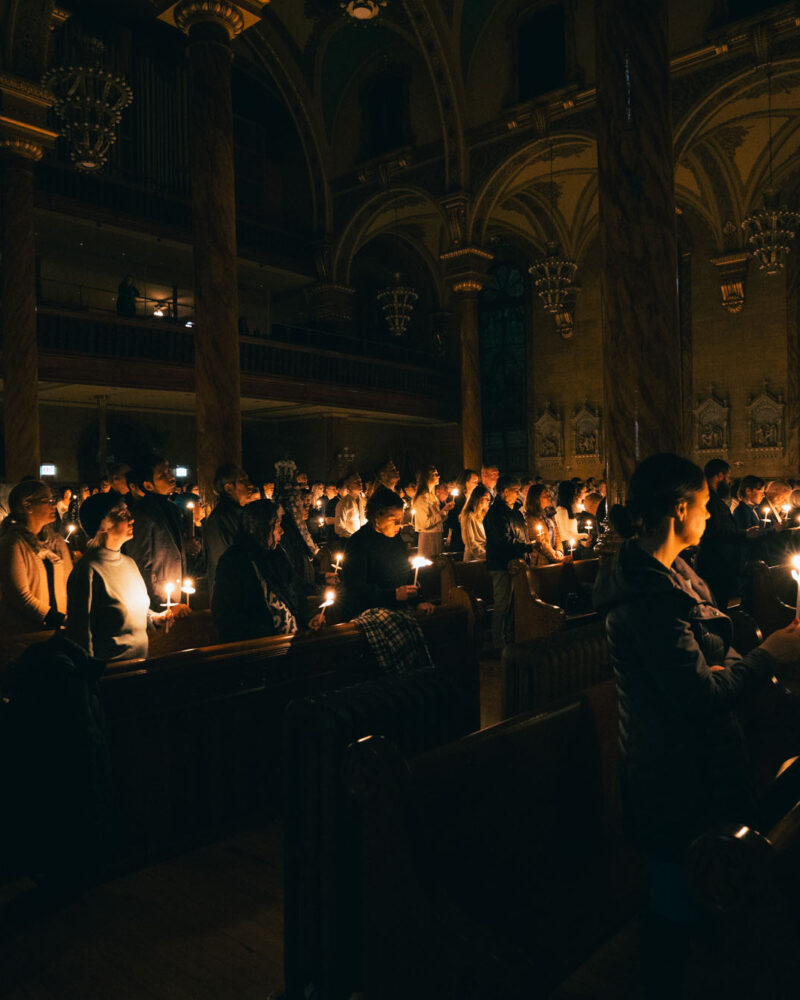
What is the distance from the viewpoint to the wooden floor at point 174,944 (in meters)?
2.53

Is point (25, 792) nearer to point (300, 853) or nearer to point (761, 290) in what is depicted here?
point (300, 853)

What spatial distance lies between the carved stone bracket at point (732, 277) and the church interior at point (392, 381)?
65mm

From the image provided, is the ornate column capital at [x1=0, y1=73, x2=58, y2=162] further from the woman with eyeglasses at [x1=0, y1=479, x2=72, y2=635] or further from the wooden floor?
the wooden floor

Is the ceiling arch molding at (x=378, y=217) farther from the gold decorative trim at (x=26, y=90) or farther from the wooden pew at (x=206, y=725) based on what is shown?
the wooden pew at (x=206, y=725)

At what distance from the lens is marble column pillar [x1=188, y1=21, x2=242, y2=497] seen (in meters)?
7.79

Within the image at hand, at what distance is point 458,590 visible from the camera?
4.80 m

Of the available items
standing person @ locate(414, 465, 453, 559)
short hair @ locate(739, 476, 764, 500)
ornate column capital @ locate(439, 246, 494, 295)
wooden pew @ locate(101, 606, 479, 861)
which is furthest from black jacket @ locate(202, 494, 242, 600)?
ornate column capital @ locate(439, 246, 494, 295)

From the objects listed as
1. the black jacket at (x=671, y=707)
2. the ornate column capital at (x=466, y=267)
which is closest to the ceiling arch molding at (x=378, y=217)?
the ornate column capital at (x=466, y=267)

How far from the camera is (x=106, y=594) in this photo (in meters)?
3.65

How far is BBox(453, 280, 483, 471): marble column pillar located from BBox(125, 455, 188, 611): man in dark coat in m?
11.8

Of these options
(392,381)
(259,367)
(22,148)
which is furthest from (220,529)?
(392,381)

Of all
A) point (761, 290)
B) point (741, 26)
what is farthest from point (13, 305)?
point (761, 290)

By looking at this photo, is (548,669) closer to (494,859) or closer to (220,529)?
(494,859)

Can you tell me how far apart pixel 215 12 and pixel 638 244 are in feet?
19.8
